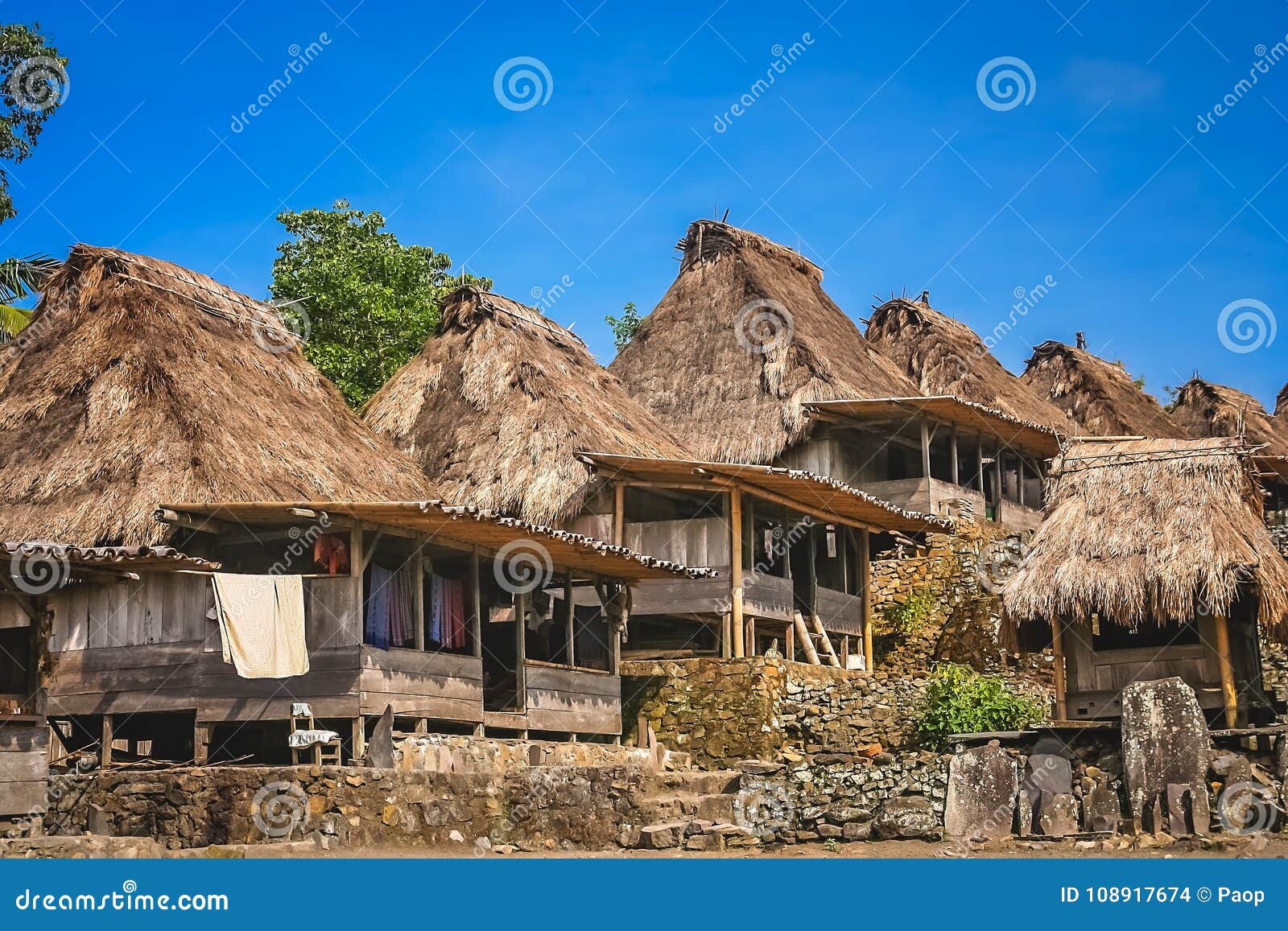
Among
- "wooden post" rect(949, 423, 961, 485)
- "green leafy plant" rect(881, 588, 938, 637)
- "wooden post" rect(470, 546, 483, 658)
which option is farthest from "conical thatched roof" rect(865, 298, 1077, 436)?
"wooden post" rect(470, 546, 483, 658)

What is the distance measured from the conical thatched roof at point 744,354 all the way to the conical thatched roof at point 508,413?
5.08ft

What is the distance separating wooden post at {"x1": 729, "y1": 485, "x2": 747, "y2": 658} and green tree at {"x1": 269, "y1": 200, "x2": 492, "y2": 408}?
33.8ft

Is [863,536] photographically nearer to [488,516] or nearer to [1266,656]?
[1266,656]

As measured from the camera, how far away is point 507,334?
2589 centimetres

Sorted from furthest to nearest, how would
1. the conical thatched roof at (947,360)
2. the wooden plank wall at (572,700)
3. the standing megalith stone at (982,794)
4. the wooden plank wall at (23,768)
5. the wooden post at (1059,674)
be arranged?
the conical thatched roof at (947,360), the wooden plank wall at (572,700), the wooden post at (1059,674), the standing megalith stone at (982,794), the wooden plank wall at (23,768)

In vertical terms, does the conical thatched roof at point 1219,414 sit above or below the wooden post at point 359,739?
above

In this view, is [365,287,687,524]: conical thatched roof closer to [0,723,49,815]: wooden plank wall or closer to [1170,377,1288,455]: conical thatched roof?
[0,723,49,815]: wooden plank wall

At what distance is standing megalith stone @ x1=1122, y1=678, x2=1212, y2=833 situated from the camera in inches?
615

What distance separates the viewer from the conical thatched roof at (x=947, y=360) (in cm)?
3325

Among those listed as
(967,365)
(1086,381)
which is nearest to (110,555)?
(967,365)

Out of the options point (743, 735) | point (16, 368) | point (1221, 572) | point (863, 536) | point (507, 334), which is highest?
point (507, 334)

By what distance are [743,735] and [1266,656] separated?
807 centimetres

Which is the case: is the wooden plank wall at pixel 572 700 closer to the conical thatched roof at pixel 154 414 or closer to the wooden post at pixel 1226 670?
the conical thatched roof at pixel 154 414

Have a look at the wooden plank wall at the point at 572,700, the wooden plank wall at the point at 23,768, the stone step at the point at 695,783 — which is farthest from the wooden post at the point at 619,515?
the wooden plank wall at the point at 23,768
